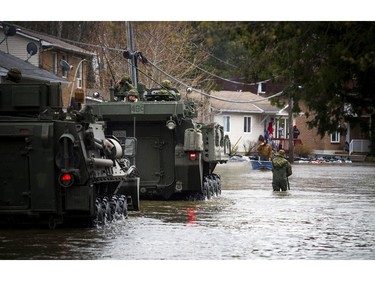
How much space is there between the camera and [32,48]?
68.3 feet

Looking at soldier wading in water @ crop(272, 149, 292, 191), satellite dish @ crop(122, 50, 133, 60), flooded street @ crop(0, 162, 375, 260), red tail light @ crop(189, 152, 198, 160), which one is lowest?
flooded street @ crop(0, 162, 375, 260)

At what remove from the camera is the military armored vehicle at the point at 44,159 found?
17188 mm

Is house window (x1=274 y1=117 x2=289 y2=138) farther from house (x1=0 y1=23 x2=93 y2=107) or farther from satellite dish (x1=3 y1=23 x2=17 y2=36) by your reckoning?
satellite dish (x1=3 y1=23 x2=17 y2=36)

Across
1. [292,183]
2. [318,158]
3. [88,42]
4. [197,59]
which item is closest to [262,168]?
[318,158]

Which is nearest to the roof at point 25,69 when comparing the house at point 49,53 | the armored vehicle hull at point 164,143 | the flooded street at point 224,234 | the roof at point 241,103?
the house at point 49,53

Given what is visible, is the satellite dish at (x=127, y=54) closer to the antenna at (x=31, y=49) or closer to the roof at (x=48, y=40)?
the roof at (x=48, y=40)

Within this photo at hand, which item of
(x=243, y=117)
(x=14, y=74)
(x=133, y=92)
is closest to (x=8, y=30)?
(x=14, y=74)

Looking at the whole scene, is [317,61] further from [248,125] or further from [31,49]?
[248,125]

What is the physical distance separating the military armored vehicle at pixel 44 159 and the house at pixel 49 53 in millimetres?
848

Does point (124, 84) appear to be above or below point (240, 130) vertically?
above

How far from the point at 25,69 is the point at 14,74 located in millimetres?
2608

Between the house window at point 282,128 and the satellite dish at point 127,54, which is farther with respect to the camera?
the house window at point 282,128

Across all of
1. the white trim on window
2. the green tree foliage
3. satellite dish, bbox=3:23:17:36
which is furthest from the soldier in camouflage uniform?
the white trim on window

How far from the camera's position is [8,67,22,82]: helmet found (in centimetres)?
1781
